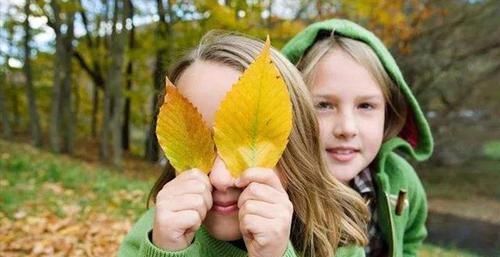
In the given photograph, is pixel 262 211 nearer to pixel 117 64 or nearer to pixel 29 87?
pixel 117 64

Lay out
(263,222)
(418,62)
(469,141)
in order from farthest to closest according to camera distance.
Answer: (469,141)
(418,62)
(263,222)

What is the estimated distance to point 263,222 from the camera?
949 mm

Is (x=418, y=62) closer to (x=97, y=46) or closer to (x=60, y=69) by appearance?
(x=60, y=69)

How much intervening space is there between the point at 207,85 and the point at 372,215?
45.4 inches

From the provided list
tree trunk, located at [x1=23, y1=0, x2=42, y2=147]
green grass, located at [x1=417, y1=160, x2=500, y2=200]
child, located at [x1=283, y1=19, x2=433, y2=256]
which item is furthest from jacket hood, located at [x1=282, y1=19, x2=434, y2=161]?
green grass, located at [x1=417, y1=160, x2=500, y2=200]

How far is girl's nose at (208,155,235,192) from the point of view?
964 millimetres

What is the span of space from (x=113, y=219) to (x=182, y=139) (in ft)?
12.7

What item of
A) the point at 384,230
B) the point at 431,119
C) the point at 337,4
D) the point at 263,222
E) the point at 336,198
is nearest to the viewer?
the point at 263,222

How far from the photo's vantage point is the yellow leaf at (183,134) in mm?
939

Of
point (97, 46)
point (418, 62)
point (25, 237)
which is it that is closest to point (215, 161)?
point (25, 237)

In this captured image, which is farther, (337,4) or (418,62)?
(418,62)

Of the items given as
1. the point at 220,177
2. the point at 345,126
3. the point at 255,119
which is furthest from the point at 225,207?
the point at 345,126

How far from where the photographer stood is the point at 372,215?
6.70 feet

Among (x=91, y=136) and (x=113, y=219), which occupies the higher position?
(x=113, y=219)
